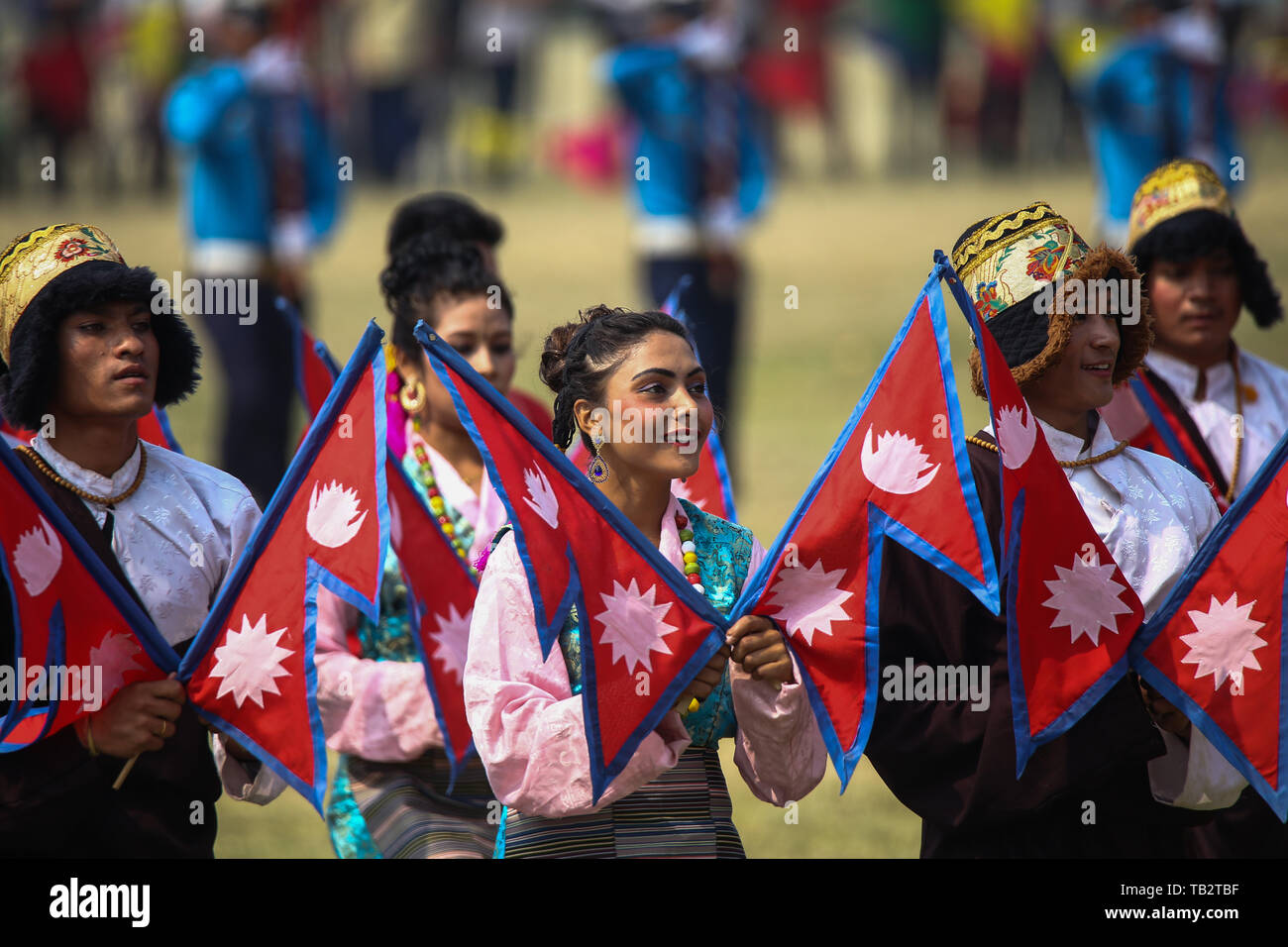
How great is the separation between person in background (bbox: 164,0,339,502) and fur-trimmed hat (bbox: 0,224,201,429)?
4401 millimetres

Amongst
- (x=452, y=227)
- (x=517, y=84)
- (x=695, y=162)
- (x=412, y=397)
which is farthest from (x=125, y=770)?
(x=517, y=84)

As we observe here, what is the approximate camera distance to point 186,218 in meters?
8.44

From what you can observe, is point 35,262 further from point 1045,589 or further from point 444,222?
point 1045,589

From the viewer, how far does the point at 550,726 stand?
3.14 metres

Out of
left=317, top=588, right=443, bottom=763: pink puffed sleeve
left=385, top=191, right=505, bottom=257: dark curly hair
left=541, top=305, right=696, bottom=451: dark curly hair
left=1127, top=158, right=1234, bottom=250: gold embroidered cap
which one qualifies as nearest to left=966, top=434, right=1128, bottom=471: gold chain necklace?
left=541, top=305, right=696, bottom=451: dark curly hair

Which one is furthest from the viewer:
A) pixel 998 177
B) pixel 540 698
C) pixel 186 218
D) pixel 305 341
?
pixel 998 177

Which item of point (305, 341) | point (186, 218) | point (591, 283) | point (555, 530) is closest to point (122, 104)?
point (591, 283)

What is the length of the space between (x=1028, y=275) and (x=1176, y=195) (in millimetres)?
1200

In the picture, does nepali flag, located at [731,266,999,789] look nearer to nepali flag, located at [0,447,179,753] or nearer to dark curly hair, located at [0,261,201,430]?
nepali flag, located at [0,447,179,753]

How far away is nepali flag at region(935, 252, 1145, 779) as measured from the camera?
3229 mm

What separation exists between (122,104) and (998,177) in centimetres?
1088

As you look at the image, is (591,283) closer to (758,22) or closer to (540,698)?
(758,22)

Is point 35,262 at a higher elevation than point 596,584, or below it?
higher

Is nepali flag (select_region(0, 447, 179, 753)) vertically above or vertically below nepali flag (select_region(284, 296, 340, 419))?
below
